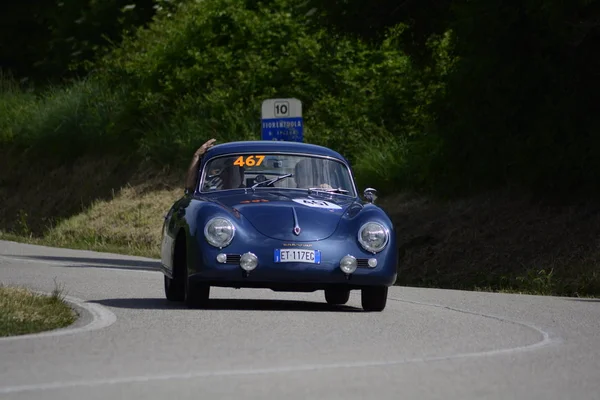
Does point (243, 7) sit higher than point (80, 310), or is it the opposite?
point (243, 7)

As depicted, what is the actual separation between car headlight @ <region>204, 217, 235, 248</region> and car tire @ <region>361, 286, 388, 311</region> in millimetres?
1448

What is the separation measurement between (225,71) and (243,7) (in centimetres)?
246

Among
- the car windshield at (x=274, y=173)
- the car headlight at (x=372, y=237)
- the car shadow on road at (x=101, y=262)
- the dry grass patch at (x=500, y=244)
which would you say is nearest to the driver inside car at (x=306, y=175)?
the car windshield at (x=274, y=173)

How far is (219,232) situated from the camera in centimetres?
1427

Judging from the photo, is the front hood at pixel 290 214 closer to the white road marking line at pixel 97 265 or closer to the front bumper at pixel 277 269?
the front bumper at pixel 277 269

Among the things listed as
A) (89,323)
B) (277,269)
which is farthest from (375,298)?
(89,323)

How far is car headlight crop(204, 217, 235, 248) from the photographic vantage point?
14266 millimetres

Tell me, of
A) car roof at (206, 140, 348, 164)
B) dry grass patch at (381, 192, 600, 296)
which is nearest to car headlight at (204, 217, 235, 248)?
car roof at (206, 140, 348, 164)

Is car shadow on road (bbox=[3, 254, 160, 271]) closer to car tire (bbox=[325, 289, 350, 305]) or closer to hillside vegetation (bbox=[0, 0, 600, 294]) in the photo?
hillside vegetation (bbox=[0, 0, 600, 294])

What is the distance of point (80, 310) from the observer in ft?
46.2

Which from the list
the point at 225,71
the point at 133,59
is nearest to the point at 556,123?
the point at 225,71

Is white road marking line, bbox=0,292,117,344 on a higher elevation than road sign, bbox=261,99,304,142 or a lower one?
lower

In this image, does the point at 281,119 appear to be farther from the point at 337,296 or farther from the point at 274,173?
the point at 274,173

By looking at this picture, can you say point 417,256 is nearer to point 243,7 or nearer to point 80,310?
point 80,310
